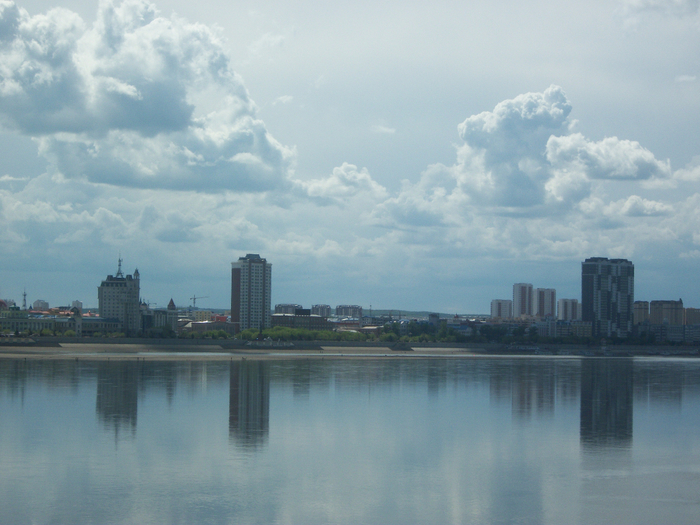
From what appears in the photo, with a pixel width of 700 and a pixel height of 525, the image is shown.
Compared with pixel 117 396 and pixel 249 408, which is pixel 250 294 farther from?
pixel 249 408

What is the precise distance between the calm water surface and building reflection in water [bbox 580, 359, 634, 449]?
0.19 metres

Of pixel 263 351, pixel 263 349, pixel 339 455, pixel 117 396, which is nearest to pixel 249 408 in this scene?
pixel 117 396

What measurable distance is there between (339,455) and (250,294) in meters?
133

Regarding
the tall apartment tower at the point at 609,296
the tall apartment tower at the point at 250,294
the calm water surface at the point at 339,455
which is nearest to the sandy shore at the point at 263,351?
the tall apartment tower at the point at 609,296

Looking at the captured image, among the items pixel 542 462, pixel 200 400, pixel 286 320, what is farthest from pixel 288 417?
pixel 286 320

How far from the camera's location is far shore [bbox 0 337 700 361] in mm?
81500

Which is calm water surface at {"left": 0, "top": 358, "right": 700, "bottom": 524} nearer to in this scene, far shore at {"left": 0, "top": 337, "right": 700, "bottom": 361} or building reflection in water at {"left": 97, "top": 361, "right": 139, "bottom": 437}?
building reflection in water at {"left": 97, "top": 361, "right": 139, "bottom": 437}

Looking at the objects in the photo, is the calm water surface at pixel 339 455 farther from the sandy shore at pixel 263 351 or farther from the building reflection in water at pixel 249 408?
the sandy shore at pixel 263 351

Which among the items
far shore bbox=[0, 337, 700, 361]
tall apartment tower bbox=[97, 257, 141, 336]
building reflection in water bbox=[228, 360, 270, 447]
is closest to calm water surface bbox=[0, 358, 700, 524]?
building reflection in water bbox=[228, 360, 270, 447]

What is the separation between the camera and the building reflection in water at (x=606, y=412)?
91.1 feet

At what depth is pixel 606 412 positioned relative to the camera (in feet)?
119

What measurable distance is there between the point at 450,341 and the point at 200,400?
325 feet

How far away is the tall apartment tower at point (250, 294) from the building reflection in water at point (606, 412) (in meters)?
103

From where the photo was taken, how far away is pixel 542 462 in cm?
2306
